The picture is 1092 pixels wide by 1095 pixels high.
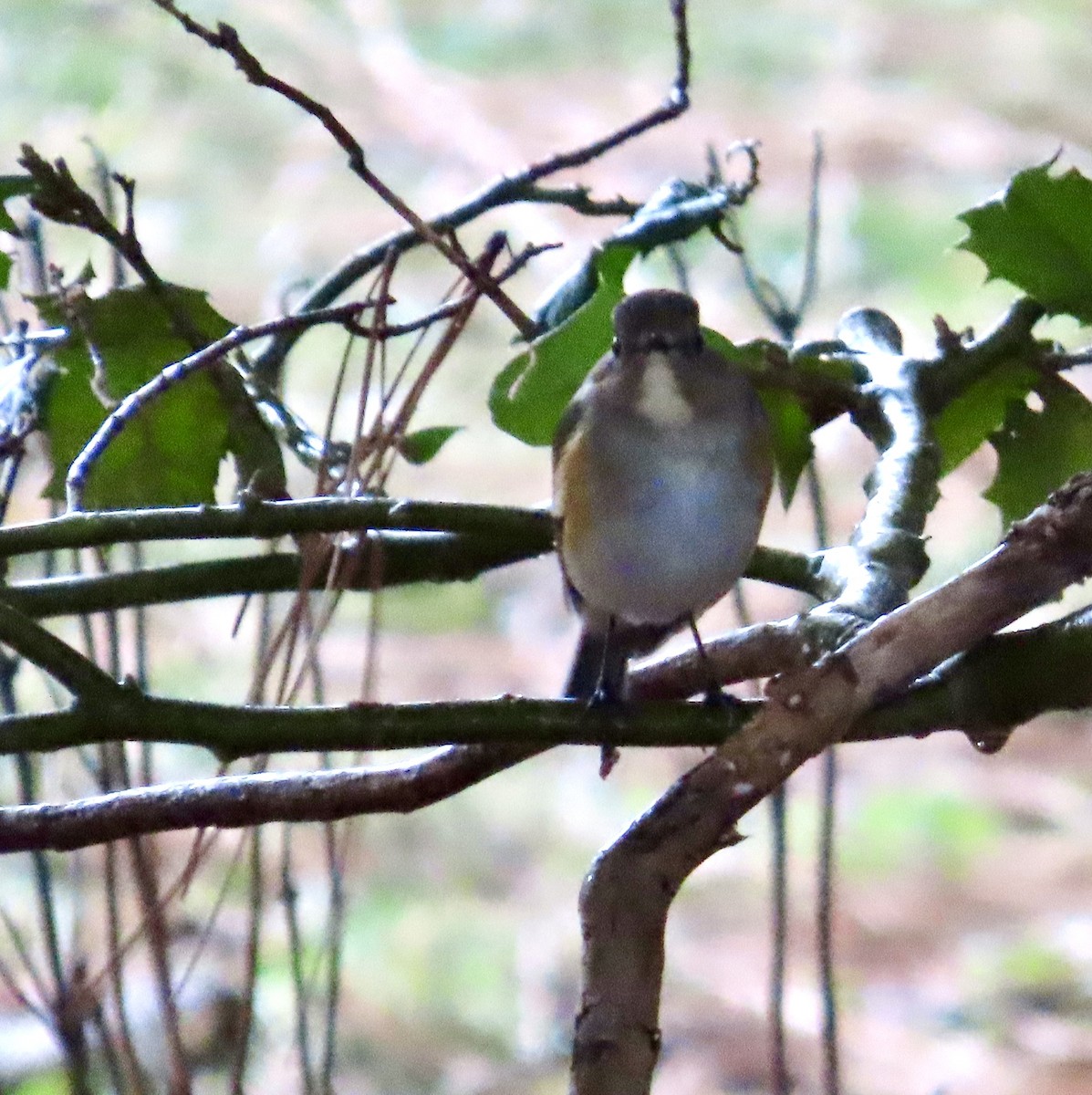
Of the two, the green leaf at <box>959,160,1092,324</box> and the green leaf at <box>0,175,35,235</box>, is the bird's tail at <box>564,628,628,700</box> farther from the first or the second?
the green leaf at <box>0,175,35,235</box>

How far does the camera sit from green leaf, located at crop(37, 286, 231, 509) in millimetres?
848

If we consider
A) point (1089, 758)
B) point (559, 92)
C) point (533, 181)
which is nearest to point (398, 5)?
point (559, 92)

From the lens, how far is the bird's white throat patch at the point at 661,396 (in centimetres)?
94

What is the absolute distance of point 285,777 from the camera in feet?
2.10

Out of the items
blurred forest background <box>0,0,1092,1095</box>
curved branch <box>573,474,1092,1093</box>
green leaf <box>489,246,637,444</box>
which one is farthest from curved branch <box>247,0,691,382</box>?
blurred forest background <box>0,0,1092,1095</box>

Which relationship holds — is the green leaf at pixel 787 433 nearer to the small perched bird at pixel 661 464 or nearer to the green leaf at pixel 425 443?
the small perched bird at pixel 661 464

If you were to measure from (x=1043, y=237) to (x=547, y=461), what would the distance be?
7.38ft

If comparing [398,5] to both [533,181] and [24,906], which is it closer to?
[24,906]

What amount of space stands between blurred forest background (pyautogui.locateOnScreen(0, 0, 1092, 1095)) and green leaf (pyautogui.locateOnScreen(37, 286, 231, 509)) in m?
0.58

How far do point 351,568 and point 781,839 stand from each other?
14.9 inches

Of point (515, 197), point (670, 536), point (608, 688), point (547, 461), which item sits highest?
point (547, 461)

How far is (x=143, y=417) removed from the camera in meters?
0.84

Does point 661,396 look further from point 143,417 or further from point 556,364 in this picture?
point 143,417

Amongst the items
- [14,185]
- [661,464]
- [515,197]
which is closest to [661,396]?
[661,464]
